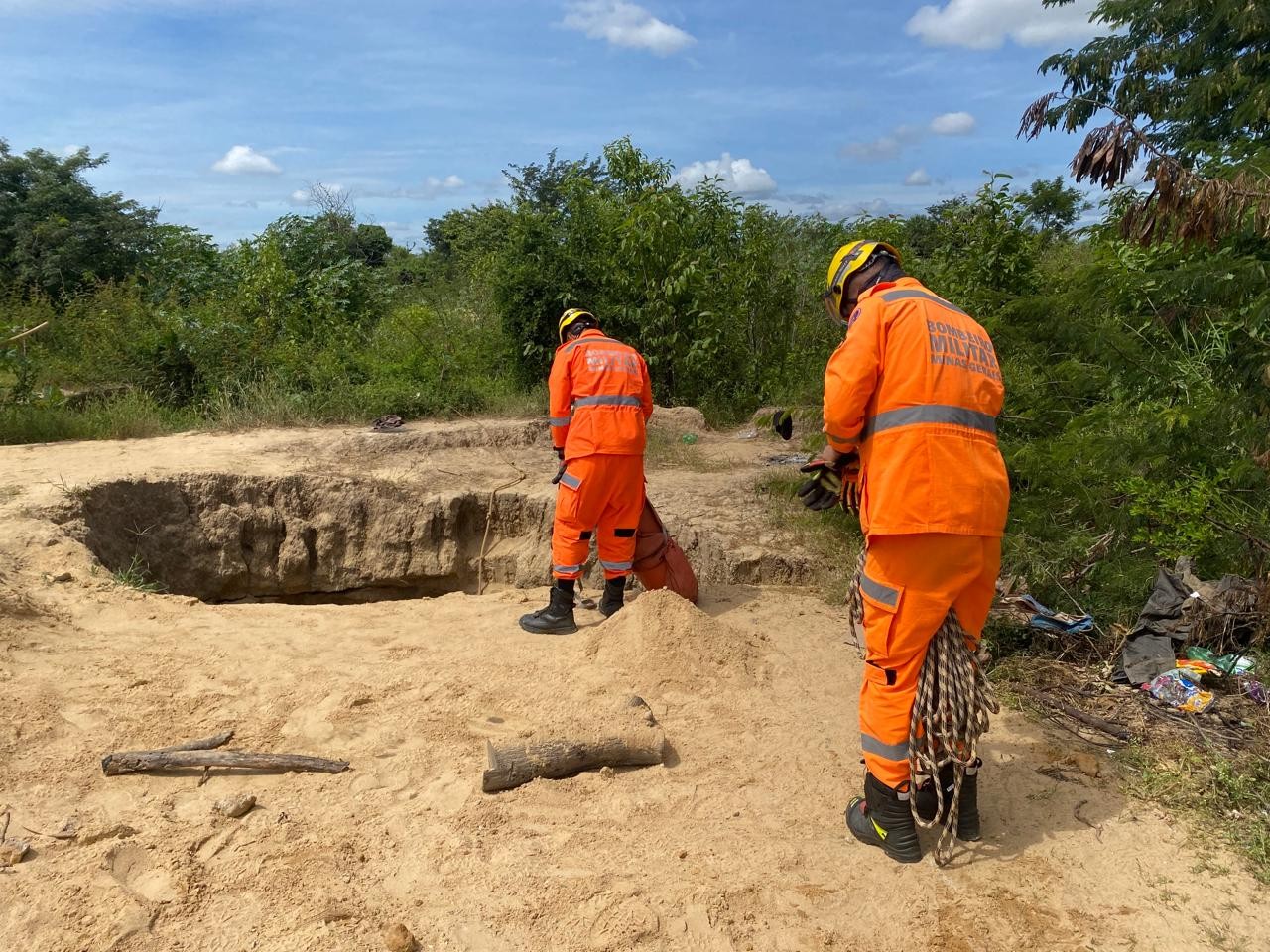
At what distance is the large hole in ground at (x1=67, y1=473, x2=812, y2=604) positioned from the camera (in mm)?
7172

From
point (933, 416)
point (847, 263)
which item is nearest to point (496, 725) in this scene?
point (933, 416)

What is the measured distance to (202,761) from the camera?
3277mm

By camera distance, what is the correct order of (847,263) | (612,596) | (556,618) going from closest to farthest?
(847,263)
(556,618)
(612,596)

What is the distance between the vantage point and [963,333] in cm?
286

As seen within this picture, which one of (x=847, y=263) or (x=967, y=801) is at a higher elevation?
(x=847, y=263)

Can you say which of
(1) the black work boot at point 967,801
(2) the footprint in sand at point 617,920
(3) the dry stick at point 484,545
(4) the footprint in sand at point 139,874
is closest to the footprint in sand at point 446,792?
(2) the footprint in sand at point 617,920

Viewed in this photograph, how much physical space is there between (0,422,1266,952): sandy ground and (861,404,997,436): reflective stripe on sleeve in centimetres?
145

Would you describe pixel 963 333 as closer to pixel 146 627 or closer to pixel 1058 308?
pixel 1058 308

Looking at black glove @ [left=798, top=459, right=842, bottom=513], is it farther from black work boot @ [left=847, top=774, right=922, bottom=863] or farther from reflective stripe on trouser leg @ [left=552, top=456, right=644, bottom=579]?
reflective stripe on trouser leg @ [left=552, top=456, right=644, bottom=579]

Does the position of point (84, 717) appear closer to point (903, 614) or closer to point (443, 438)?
point (903, 614)

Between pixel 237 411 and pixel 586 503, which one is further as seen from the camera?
pixel 237 411

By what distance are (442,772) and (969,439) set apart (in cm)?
227

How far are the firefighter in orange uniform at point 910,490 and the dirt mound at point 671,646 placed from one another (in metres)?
1.45

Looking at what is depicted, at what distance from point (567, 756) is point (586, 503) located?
1.81m
